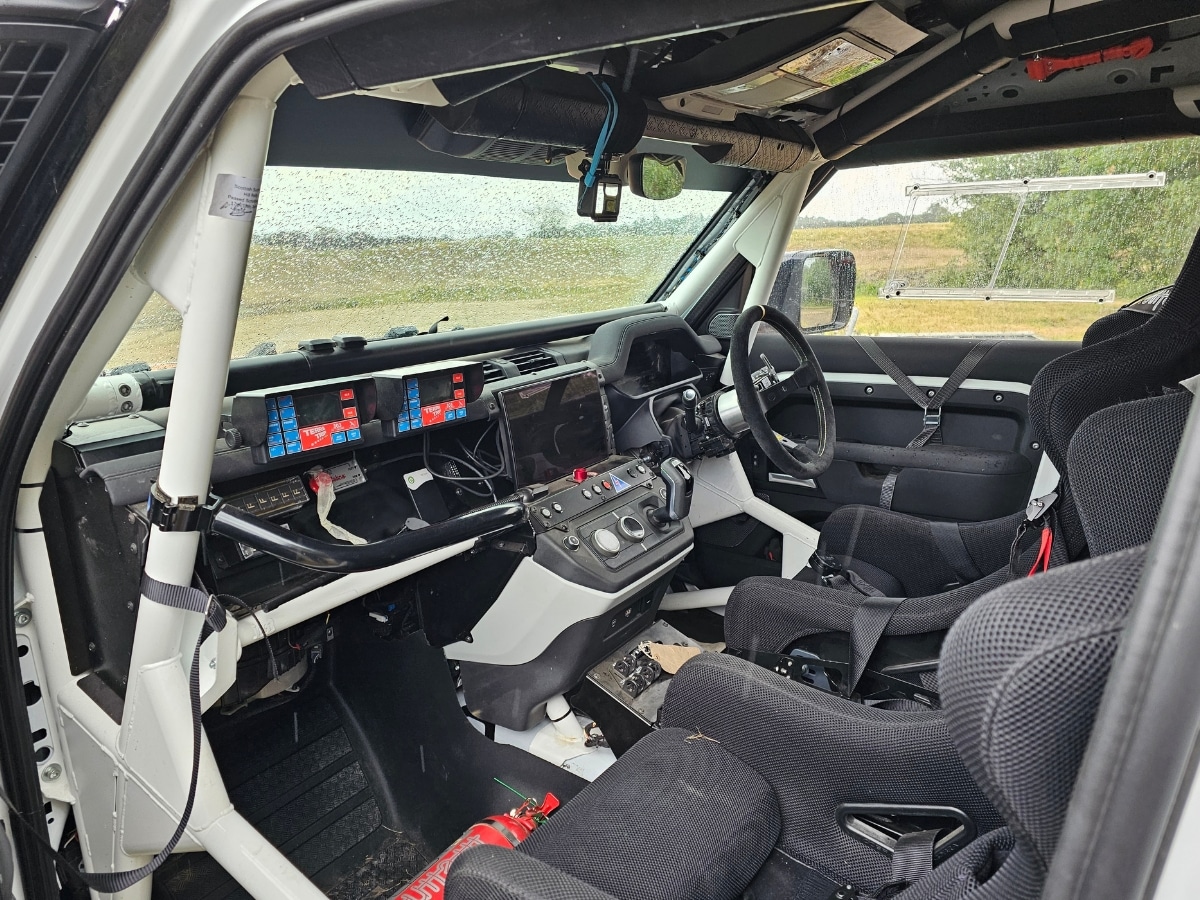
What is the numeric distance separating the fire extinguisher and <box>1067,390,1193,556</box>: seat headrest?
135 cm

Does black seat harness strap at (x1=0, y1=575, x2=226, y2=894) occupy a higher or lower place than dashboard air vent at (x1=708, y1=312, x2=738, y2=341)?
lower

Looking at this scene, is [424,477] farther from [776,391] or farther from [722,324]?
[722,324]

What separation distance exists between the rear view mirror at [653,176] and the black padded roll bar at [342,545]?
900 millimetres

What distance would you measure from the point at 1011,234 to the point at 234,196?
2.29 metres

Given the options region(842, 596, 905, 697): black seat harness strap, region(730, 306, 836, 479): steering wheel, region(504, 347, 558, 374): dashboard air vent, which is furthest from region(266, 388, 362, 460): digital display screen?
region(842, 596, 905, 697): black seat harness strap

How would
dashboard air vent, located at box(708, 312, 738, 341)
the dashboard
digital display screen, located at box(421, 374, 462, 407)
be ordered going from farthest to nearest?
dashboard air vent, located at box(708, 312, 738, 341)
digital display screen, located at box(421, 374, 462, 407)
the dashboard

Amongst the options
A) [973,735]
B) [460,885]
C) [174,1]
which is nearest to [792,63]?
[174,1]

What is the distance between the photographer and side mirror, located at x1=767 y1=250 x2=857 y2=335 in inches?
111

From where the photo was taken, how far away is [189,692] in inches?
52.3

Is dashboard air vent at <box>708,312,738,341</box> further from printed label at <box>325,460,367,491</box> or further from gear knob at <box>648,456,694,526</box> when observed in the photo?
printed label at <box>325,460,367,491</box>

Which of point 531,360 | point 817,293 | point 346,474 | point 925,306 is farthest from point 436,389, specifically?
point 925,306

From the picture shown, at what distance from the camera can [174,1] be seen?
0.94 meters

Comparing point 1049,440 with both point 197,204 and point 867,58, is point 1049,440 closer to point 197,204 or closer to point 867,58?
point 867,58

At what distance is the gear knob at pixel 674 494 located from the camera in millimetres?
2201
